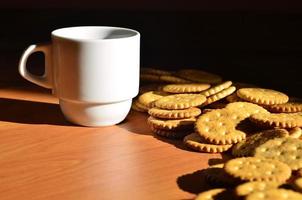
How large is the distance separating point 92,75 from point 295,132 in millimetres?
252

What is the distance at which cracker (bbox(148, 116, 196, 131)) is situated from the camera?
67cm

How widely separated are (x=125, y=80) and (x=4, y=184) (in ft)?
0.68

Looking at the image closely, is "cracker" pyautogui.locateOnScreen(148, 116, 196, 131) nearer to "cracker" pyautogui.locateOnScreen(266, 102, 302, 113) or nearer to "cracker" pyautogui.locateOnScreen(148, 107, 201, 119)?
"cracker" pyautogui.locateOnScreen(148, 107, 201, 119)

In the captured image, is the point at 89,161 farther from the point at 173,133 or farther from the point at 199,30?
the point at 199,30

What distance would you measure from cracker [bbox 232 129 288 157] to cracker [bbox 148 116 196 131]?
72 millimetres

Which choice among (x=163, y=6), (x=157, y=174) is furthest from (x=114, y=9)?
(x=157, y=174)

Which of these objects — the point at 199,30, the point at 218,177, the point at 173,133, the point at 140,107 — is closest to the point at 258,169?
the point at 218,177

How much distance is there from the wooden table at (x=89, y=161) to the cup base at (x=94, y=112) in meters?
0.01

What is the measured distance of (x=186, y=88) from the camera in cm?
77

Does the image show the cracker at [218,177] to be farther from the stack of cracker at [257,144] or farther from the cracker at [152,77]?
the cracker at [152,77]

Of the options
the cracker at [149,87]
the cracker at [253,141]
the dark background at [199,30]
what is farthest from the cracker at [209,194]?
the dark background at [199,30]

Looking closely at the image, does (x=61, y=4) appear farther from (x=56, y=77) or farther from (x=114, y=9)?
(x=56, y=77)

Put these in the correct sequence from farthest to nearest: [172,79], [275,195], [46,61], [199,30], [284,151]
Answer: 1. [199,30]
2. [172,79]
3. [46,61]
4. [284,151]
5. [275,195]

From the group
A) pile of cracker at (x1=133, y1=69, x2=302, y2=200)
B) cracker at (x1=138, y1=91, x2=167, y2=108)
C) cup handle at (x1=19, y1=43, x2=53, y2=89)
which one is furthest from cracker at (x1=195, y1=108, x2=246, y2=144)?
cup handle at (x1=19, y1=43, x2=53, y2=89)
